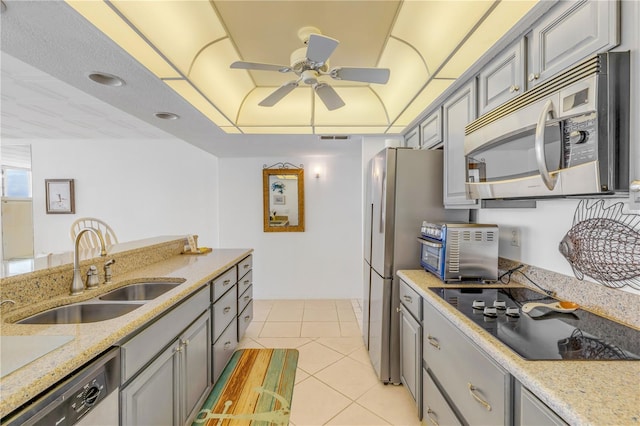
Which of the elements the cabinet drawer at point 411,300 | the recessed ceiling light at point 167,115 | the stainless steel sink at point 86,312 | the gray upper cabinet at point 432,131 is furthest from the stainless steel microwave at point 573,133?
the recessed ceiling light at point 167,115

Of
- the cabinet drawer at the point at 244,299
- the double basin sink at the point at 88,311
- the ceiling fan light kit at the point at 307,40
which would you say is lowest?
the cabinet drawer at the point at 244,299

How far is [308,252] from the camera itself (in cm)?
447

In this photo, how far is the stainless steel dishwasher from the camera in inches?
30.1

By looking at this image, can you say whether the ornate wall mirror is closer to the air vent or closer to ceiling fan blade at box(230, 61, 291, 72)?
the air vent

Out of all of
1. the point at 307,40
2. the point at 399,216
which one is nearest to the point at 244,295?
the point at 399,216

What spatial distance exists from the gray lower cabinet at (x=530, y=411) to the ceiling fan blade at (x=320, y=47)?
1.65 m

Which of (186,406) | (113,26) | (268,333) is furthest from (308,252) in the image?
(113,26)

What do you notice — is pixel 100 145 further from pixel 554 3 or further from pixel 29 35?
pixel 554 3

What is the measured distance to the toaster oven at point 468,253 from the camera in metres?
1.71

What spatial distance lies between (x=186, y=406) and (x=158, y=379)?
0.44m

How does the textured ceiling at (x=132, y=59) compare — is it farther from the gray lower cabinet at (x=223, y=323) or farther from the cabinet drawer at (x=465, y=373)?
the cabinet drawer at (x=465, y=373)

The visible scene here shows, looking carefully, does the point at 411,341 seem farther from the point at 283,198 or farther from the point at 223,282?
the point at 283,198

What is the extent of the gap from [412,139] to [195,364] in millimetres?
2744

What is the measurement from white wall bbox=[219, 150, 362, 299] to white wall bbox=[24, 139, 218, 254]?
42 cm
